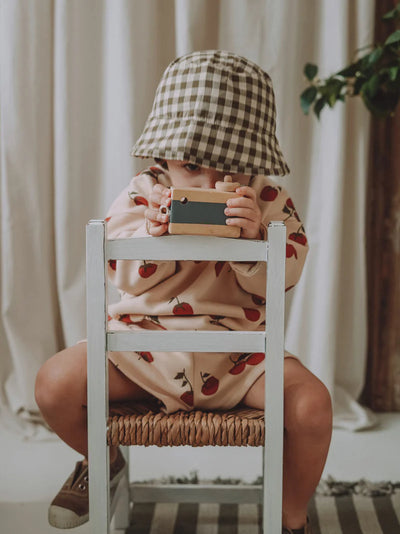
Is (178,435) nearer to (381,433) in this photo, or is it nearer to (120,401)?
(120,401)

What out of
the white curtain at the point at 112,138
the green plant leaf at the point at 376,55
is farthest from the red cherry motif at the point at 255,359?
the green plant leaf at the point at 376,55

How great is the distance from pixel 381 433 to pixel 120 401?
38.6 inches

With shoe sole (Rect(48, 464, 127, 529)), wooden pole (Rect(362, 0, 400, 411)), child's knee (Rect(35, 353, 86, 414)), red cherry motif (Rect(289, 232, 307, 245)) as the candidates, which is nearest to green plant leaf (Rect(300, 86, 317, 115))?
wooden pole (Rect(362, 0, 400, 411))

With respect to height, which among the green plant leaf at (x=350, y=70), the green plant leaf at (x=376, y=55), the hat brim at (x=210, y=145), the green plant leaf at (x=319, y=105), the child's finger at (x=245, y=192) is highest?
the green plant leaf at (x=376, y=55)

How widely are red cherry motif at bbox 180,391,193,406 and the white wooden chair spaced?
0.09m

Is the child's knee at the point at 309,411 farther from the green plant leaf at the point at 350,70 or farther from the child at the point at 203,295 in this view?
the green plant leaf at the point at 350,70

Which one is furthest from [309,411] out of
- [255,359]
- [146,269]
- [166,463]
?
[166,463]

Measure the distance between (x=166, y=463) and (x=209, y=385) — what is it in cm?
62

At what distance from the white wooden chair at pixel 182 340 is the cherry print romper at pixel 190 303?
0.35 feet

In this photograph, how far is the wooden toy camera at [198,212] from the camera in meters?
0.92

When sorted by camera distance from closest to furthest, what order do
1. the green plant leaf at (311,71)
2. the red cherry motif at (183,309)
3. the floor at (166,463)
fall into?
the red cherry motif at (183,309)
the floor at (166,463)
the green plant leaf at (311,71)

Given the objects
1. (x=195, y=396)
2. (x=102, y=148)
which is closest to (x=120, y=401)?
(x=195, y=396)

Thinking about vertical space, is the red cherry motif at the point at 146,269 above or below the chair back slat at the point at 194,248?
below

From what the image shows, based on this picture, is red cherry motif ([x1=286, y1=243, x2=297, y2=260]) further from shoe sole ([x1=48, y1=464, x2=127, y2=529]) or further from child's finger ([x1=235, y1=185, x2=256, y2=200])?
shoe sole ([x1=48, y1=464, x2=127, y2=529])
